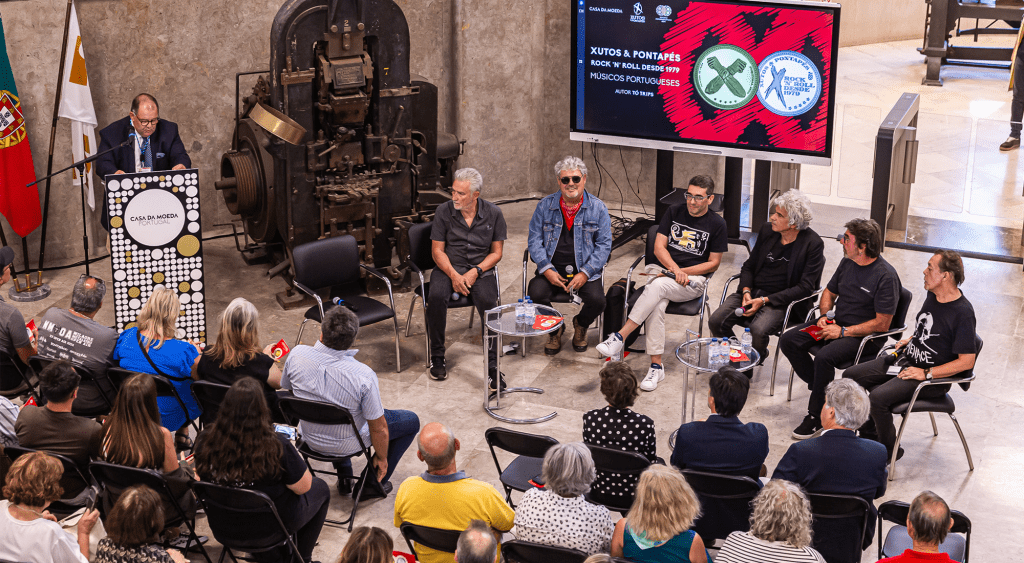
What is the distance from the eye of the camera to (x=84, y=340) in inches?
209

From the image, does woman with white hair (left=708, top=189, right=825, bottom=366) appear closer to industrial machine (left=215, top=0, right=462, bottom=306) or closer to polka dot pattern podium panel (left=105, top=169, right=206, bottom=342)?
industrial machine (left=215, top=0, right=462, bottom=306)

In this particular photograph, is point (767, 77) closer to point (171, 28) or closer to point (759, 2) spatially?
point (759, 2)

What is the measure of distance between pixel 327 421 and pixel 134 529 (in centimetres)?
Result: 130

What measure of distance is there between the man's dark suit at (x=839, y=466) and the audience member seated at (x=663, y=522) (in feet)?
2.37

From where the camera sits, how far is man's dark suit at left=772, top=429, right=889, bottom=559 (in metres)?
4.35

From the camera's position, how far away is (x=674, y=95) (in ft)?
26.2

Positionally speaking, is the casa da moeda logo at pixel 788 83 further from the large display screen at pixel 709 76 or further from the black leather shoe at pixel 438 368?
the black leather shoe at pixel 438 368

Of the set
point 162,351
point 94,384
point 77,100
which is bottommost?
point 94,384

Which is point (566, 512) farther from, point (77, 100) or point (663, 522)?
point (77, 100)

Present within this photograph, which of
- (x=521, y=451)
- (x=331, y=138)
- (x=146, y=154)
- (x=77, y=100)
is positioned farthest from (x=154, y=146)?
(x=521, y=451)

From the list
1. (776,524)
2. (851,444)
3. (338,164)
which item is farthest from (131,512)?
(338,164)

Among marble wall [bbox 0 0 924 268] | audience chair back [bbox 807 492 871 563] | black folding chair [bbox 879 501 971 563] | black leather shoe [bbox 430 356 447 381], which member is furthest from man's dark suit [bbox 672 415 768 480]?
marble wall [bbox 0 0 924 268]

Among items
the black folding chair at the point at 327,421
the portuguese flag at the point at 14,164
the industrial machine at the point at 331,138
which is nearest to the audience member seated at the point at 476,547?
the black folding chair at the point at 327,421

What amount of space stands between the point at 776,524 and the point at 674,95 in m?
4.78
